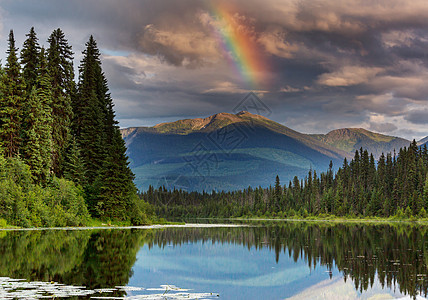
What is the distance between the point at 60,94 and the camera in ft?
251

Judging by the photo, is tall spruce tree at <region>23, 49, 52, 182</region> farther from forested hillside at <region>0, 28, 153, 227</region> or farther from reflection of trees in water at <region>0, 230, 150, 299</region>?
reflection of trees in water at <region>0, 230, 150, 299</region>

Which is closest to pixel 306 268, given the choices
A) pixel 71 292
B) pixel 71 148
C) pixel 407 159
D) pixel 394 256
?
pixel 394 256

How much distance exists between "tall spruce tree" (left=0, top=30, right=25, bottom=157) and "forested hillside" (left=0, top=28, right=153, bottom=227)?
13 cm

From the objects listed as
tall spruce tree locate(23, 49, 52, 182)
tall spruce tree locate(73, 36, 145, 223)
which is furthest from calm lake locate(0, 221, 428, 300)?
tall spruce tree locate(73, 36, 145, 223)

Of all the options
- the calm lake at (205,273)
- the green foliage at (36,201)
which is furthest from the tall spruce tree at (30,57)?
the calm lake at (205,273)

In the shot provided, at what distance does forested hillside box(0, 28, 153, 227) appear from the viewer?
193 ft

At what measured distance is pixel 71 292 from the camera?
1738 centimetres

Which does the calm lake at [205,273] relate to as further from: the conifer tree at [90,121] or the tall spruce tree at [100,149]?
the conifer tree at [90,121]

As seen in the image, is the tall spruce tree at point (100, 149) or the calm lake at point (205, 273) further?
the tall spruce tree at point (100, 149)

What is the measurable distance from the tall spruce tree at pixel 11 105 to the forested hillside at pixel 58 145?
129 mm

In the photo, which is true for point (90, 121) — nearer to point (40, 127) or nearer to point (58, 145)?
point (58, 145)

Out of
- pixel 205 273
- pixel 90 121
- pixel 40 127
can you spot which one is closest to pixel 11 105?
pixel 40 127

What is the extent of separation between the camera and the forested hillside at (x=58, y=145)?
58844 millimetres

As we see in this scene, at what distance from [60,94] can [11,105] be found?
44.6 feet
